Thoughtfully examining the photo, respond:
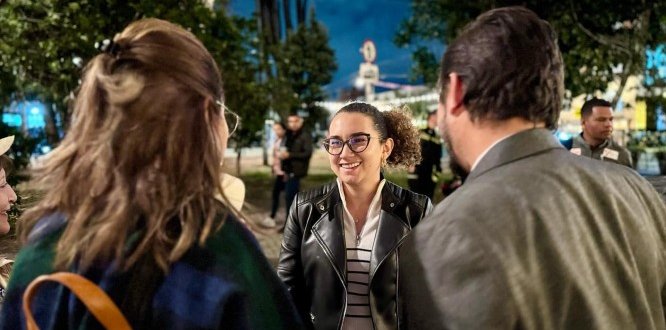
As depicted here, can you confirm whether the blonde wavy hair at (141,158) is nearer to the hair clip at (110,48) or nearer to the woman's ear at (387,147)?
the hair clip at (110,48)

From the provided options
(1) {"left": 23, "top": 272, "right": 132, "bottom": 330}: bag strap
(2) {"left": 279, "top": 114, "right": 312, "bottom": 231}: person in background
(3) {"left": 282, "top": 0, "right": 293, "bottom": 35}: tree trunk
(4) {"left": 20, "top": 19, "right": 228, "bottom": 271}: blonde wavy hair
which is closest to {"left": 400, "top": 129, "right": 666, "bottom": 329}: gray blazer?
(4) {"left": 20, "top": 19, "right": 228, "bottom": 271}: blonde wavy hair

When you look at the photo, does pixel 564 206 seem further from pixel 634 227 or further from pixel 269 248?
pixel 269 248

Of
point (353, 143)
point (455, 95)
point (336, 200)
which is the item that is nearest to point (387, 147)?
point (353, 143)

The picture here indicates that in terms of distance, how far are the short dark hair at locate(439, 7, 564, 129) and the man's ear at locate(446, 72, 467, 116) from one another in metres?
0.01

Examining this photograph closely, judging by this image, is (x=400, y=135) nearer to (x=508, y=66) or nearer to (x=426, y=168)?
(x=508, y=66)

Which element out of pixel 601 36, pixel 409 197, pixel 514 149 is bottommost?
pixel 409 197

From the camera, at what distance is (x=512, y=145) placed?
128cm

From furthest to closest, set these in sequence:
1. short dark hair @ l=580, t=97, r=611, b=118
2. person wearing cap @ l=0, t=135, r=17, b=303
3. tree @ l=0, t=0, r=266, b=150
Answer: tree @ l=0, t=0, r=266, b=150 → short dark hair @ l=580, t=97, r=611, b=118 → person wearing cap @ l=0, t=135, r=17, b=303

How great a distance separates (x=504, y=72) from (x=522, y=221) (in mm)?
317

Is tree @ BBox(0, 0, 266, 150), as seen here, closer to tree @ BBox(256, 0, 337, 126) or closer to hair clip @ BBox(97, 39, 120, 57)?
hair clip @ BBox(97, 39, 120, 57)

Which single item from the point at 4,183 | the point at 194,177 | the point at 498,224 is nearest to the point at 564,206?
the point at 498,224

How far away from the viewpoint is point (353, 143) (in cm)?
273

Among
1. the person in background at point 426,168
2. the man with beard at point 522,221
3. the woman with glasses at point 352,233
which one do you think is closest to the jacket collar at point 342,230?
the woman with glasses at point 352,233

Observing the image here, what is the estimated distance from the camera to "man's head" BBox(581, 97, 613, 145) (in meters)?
5.87
